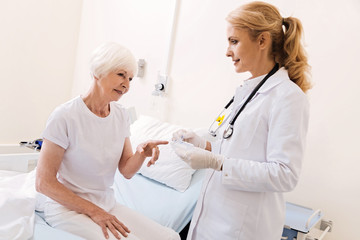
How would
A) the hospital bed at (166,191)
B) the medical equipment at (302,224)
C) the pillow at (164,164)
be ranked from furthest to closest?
the pillow at (164,164), the hospital bed at (166,191), the medical equipment at (302,224)

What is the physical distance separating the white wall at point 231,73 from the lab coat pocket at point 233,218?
3.35 feet

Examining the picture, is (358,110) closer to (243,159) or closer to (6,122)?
(243,159)

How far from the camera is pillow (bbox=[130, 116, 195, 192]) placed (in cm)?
211

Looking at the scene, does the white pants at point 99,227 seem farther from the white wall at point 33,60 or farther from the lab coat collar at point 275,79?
the white wall at point 33,60

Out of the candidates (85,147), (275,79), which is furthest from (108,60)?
(275,79)

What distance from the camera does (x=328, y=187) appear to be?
2.05 metres

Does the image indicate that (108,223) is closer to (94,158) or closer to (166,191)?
(94,158)

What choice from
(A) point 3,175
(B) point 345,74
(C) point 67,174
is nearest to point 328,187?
(B) point 345,74

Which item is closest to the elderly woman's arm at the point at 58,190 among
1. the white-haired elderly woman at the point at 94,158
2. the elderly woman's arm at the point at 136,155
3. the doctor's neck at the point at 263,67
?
the white-haired elderly woman at the point at 94,158

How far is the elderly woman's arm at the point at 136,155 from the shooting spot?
154cm

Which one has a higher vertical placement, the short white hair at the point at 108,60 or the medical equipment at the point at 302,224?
the short white hair at the point at 108,60

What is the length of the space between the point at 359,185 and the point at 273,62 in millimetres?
1063

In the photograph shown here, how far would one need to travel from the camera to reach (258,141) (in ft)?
4.14

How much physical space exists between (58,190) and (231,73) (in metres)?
1.55
